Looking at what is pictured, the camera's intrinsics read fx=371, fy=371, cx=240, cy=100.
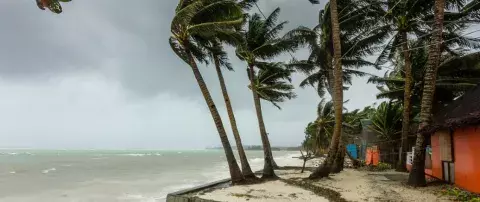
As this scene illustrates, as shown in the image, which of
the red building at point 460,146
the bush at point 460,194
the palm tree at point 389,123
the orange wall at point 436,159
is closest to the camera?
the bush at point 460,194

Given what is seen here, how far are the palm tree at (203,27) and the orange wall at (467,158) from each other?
7146 millimetres

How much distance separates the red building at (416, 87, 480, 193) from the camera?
1009 cm

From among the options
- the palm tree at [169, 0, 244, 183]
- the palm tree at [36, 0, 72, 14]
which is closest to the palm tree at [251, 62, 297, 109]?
the palm tree at [169, 0, 244, 183]

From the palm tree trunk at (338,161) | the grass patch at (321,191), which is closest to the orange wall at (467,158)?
the grass patch at (321,191)

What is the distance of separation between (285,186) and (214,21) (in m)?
6.46

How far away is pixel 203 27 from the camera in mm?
12820

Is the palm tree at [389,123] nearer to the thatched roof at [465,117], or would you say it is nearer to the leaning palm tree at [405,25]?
the leaning palm tree at [405,25]

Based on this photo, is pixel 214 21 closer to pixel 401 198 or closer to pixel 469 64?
pixel 401 198

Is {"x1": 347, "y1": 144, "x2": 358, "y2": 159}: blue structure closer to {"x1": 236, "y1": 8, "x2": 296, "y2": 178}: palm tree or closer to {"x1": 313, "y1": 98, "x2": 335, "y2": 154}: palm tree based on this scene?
{"x1": 313, "y1": 98, "x2": 335, "y2": 154}: palm tree

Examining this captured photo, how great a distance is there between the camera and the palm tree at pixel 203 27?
12.8m

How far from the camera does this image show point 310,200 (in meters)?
10.2

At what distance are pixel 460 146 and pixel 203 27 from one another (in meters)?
9.09

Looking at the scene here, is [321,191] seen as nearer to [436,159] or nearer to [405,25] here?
[436,159]

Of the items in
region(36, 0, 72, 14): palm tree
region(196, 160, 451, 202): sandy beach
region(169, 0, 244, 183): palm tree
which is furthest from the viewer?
region(169, 0, 244, 183): palm tree
